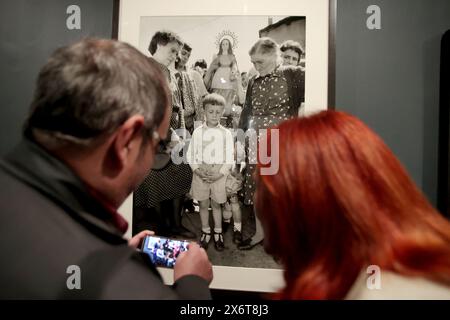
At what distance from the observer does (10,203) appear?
469mm

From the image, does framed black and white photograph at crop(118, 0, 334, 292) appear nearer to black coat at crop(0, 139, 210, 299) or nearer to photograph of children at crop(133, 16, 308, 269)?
photograph of children at crop(133, 16, 308, 269)

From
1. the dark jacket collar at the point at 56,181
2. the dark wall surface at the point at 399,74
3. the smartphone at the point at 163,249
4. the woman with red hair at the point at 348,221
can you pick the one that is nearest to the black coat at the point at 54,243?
the dark jacket collar at the point at 56,181

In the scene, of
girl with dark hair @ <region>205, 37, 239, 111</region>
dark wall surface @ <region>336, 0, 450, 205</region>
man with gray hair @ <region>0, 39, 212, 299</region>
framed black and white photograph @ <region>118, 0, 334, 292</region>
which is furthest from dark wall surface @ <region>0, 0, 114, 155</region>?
dark wall surface @ <region>336, 0, 450, 205</region>

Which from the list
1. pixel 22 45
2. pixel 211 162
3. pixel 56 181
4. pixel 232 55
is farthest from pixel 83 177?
pixel 22 45

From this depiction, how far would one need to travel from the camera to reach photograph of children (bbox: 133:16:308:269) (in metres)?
1.08

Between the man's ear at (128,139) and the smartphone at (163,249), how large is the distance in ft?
1.53

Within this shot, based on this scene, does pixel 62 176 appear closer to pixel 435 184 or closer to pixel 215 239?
pixel 215 239

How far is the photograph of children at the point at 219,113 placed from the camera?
1079mm

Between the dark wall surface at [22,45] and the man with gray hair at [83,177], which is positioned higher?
the dark wall surface at [22,45]

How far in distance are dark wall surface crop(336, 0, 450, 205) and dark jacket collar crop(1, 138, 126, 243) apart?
859 millimetres

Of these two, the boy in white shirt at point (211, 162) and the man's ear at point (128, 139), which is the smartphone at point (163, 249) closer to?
the boy in white shirt at point (211, 162)

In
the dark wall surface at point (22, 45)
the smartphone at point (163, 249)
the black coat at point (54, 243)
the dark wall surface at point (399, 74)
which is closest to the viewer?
the black coat at point (54, 243)

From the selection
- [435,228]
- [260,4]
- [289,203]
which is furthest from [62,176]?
[260,4]

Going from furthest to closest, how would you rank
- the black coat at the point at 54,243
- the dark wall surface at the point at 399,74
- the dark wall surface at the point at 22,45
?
the dark wall surface at the point at 22,45 < the dark wall surface at the point at 399,74 < the black coat at the point at 54,243
